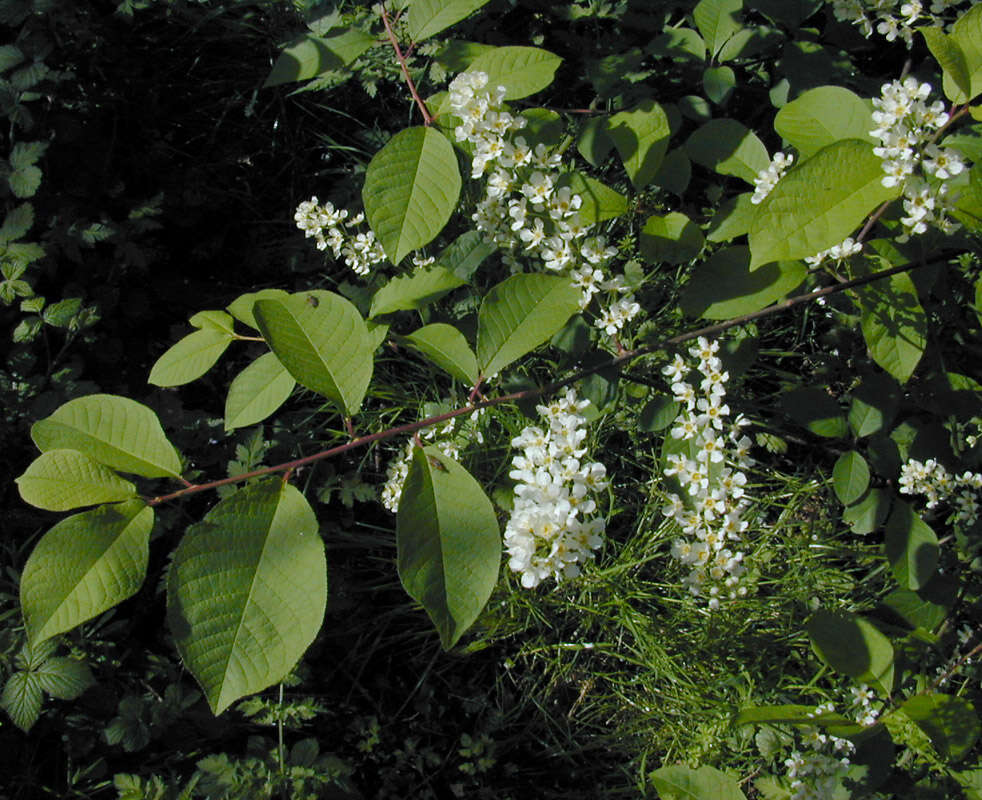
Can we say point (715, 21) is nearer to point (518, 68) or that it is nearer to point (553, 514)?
point (518, 68)

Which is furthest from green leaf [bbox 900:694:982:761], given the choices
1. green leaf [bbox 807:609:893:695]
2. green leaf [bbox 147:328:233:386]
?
green leaf [bbox 147:328:233:386]

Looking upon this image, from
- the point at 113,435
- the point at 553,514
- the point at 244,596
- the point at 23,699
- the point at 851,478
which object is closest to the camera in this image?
the point at 244,596

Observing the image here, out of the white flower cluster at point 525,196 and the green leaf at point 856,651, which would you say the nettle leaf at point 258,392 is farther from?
the green leaf at point 856,651

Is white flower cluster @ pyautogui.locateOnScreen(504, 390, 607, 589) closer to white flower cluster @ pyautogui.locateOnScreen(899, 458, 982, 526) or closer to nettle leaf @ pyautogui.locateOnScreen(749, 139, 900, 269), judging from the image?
nettle leaf @ pyautogui.locateOnScreen(749, 139, 900, 269)

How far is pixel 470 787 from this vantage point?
2.23 metres

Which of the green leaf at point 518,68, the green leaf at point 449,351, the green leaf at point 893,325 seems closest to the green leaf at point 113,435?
the green leaf at point 449,351

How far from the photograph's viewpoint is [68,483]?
982 millimetres

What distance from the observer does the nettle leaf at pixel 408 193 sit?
1.15 meters

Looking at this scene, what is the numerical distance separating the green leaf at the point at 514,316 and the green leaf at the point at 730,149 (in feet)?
1.75

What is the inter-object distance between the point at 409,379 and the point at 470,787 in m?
1.28

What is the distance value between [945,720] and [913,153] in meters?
0.86

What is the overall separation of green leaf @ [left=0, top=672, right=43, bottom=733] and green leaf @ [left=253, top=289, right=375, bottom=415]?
128 centimetres

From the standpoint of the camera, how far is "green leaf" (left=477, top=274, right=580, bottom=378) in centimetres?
117

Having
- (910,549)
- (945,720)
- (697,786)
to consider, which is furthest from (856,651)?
(910,549)
